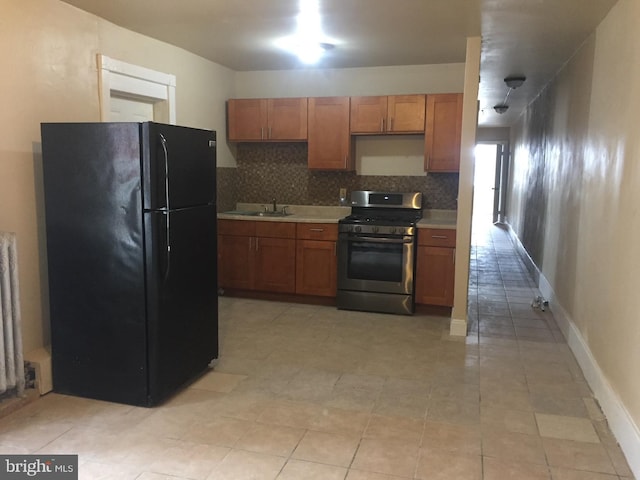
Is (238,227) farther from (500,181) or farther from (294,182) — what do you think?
(500,181)

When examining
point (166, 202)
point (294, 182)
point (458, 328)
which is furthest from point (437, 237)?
point (166, 202)

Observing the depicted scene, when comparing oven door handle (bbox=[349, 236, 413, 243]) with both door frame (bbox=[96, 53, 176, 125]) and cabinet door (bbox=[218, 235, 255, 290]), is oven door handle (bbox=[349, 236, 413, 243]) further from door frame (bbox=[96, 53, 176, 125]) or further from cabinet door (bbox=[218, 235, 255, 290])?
door frame (bbox=[96, 53, 176, 125])

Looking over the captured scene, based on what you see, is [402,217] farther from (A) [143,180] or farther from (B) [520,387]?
(A) [143,180]

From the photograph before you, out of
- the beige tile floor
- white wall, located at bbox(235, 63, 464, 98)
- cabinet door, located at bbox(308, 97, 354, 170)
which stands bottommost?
the beige tile floor

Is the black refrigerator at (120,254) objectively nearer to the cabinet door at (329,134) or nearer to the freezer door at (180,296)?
the freezer door at (180,296)

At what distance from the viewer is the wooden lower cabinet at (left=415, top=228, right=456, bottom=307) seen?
14.8 ft

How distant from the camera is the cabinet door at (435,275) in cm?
452

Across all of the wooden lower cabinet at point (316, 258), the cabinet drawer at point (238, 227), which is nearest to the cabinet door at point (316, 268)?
the wooden lower cabinet at point (316, 258)

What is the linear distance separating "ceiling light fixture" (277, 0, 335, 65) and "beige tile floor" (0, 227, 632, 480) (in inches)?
91.4

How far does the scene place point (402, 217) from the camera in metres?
5.09

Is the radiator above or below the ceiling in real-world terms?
below

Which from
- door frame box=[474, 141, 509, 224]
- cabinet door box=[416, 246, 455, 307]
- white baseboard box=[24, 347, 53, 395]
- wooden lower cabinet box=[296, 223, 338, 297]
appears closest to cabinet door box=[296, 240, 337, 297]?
wooden lower cabinet box=[296, 223, 338, 297]

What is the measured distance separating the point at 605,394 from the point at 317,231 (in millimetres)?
2746

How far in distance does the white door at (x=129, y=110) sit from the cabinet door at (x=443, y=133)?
2.47 meters
